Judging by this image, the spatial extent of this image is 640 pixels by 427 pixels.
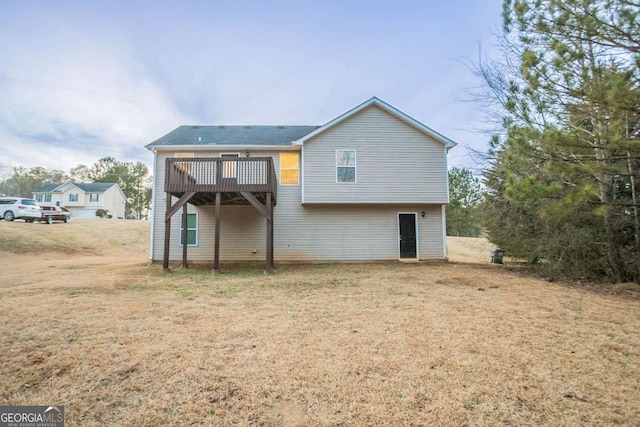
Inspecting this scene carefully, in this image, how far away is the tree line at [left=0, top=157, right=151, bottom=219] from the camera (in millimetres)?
52562

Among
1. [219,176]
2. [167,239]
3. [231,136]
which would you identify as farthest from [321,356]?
[231,136]

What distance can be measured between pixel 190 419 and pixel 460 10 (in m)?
16.0

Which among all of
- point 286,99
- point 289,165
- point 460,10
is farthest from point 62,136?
point 460,10

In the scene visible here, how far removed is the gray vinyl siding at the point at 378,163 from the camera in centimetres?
1225

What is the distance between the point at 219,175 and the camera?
1015 cm

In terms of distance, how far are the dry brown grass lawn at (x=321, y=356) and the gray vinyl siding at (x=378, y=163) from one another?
231 inches

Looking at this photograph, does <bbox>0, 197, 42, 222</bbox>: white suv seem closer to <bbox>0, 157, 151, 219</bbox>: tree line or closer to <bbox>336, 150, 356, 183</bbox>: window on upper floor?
<bbox>336, 150, 356, 183</bbox>: window on upper floor

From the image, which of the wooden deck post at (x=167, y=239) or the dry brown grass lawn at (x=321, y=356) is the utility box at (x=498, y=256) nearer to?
the dry brown grass lawn at (x=321, y=356)

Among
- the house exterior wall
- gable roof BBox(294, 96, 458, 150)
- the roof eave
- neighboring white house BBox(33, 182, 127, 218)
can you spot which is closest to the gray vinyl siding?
gable roof BBox(294, 96, 458, 150)

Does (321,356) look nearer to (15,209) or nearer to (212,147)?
(212,147)

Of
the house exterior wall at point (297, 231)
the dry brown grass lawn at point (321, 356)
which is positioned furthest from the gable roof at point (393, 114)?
the dry brown grass lawn at point (321, 356)

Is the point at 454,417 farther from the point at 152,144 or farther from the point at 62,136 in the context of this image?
the point at 62,136

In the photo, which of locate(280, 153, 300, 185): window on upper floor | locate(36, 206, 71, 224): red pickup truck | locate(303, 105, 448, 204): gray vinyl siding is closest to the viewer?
locate(303, 105, 448, 204): gray vinyl siding

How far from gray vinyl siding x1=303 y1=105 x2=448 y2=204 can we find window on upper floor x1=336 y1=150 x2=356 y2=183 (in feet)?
0.56
